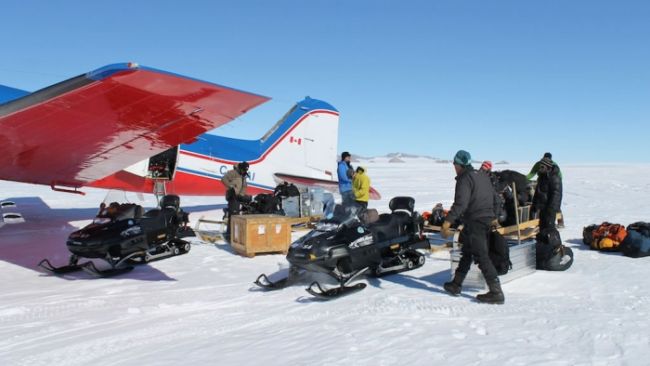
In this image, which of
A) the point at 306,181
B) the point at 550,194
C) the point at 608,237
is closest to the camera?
the point at 550,194

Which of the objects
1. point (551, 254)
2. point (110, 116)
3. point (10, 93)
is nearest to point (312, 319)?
point (551, 254)

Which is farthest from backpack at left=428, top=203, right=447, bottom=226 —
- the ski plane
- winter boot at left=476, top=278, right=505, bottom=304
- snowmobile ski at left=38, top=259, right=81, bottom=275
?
snowmobile ski at left=38, top=259, right=81, bottom=275

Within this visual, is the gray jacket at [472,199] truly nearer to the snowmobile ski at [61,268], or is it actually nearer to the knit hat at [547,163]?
the knit hat at [547,163]

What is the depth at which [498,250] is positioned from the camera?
5.44 m

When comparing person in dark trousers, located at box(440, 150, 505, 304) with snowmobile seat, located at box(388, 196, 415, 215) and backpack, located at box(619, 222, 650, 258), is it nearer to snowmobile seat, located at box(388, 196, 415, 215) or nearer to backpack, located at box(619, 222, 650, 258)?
snowmobile seat, located at box(388, 196, 415, 215)

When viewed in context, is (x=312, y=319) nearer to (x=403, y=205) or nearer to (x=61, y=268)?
(x=403, y=205)

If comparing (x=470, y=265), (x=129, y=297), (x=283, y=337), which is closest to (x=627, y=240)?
(x=470, y=265)

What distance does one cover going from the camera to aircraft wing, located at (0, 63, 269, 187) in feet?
16.8

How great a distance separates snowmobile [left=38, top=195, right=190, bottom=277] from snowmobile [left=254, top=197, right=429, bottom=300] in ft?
6.83

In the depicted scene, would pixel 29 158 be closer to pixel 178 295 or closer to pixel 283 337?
pixel 178 295

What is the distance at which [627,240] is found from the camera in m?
7.11

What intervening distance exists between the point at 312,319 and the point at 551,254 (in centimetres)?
353

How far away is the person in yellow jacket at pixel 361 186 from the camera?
844 cm

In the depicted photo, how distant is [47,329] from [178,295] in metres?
1.39
